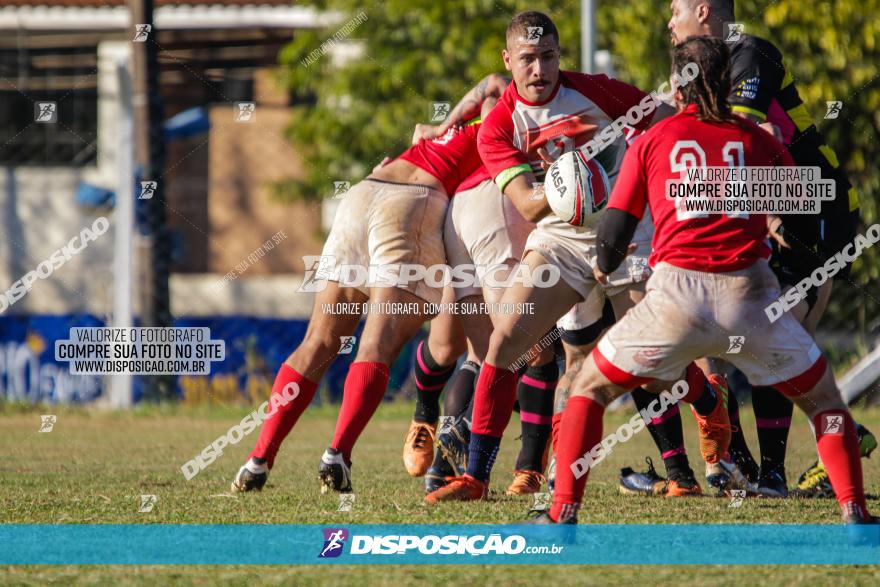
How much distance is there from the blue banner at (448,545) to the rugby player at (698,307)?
135mm

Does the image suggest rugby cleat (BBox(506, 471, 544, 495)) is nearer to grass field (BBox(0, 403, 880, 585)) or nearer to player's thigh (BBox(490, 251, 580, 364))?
grass field (BBox(0, 403, 880, 585))

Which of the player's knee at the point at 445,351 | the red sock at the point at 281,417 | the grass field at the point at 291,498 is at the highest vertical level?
the player's knee at the point at 445,351

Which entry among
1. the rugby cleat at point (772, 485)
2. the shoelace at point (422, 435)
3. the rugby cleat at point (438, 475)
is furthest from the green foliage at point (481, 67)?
the rugby cleat at point (438, 475)

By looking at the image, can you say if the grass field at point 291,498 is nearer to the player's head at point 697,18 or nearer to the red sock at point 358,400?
the red sock at point 358,400

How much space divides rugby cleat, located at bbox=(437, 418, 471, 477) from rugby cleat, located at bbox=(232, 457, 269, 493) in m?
A: 0.84

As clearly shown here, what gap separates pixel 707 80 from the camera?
468cm

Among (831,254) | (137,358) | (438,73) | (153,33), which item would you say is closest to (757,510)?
(831,254)

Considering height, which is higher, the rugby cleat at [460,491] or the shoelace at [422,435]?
the shoelace at [422,435]

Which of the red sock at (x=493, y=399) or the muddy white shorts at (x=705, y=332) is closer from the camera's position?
the muddy white shorts at (x=705, y=332)

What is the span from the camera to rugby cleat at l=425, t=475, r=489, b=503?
579cm

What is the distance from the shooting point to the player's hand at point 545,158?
6010 mm

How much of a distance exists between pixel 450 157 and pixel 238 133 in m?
13.6

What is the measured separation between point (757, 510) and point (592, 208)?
1430 millimetres

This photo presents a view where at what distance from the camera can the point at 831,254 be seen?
668 centimetres
